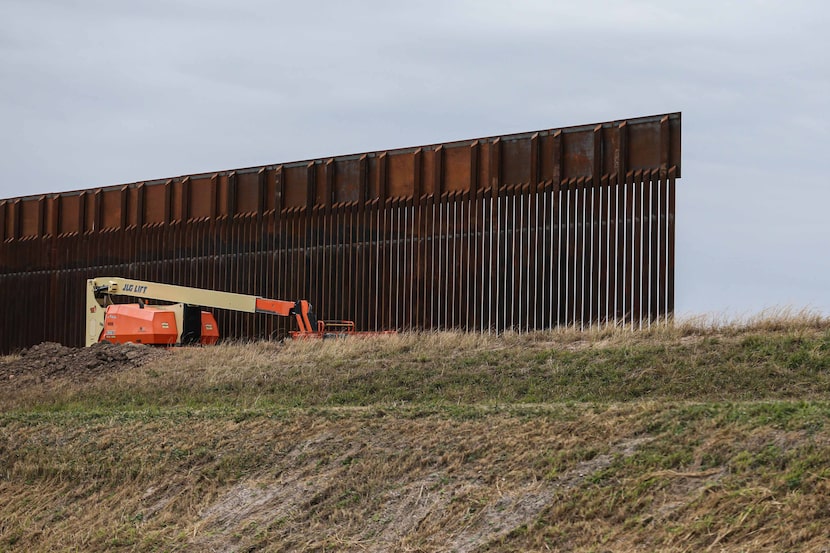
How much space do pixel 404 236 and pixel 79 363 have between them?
349 inches

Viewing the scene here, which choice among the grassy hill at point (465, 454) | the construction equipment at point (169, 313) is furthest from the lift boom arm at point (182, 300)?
the grassy hill at point (465, 454)

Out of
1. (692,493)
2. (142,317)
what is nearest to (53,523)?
(692,493)

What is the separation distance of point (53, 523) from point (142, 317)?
44.6 feet

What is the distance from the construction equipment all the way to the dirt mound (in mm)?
878

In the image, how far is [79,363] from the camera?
86.2 ft

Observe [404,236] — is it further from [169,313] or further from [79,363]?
[79,363]

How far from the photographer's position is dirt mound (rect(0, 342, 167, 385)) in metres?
25.8

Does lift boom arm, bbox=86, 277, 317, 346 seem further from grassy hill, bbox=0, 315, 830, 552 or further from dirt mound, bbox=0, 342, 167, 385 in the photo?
grassy hill, bbox=0, 315, 830, 552

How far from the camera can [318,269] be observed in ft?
103

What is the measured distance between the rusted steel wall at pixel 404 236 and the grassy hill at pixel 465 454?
4436 millimetres

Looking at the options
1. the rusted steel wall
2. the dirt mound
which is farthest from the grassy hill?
the rusted steel wall

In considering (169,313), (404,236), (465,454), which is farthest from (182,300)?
(465,454)

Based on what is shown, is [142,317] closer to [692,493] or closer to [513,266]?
[513,266]

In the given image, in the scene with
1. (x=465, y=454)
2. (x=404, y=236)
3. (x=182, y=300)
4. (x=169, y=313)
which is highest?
(x=404, y=236)
